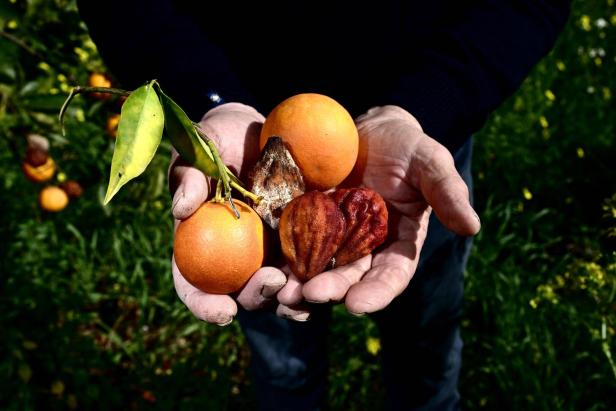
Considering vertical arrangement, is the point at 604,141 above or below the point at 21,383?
above

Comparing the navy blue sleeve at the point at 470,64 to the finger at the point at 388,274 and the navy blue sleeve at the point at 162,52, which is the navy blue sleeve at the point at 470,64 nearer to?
the finger at the point at 388,274

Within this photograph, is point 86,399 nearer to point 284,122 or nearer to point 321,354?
point 321,354

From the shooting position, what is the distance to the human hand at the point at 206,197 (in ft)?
4.23

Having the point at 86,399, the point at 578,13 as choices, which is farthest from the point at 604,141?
the point at 86,399

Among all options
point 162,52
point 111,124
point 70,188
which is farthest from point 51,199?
point 162,52

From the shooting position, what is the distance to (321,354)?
7.09 feet

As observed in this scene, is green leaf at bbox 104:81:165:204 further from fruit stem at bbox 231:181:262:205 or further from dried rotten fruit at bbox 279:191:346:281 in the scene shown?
dried rotten fruit at bbox 279:191:346:281

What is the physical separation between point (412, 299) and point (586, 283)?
0.60 m

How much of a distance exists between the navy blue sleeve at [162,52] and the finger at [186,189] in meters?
0.39

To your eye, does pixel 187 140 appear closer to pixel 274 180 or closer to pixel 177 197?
pixel 177 197

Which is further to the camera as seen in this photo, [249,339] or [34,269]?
[34,269]

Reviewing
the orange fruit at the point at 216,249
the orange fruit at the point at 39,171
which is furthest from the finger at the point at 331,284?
the orange fruit at the point at 39,171

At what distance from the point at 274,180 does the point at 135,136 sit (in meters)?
0.51

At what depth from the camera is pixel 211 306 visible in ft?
4.21
